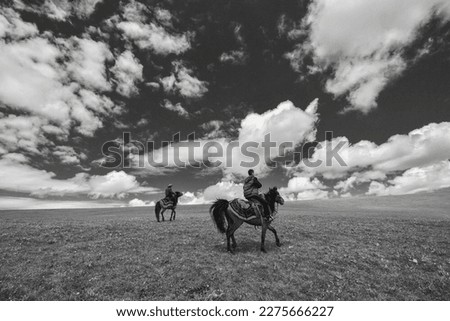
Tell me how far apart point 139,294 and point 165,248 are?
191 inches

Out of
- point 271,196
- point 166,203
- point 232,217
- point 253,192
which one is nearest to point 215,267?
point 232,217

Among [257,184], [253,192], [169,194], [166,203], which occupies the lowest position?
[166,203]

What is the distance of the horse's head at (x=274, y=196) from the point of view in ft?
48.8

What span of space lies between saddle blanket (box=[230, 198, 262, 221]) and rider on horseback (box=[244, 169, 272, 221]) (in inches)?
16.9

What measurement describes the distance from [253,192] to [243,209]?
1.17m

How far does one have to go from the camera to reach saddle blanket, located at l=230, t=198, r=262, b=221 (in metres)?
13.8

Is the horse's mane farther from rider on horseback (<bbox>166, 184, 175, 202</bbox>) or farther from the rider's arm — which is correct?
rider on horseback (<bbox>166, 184, 175, 202</bbox>)

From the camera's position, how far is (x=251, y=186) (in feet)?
46.6

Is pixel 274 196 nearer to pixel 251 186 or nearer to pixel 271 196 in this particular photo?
pixel 271 196

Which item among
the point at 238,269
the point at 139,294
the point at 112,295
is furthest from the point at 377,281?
the point at 112,295

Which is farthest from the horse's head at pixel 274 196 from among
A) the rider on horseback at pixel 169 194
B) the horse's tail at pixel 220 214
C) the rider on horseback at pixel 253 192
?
the rider on horseback at pixel 169 194

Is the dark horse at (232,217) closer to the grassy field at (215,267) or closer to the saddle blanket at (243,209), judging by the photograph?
the saddle blanket at (243,209)
